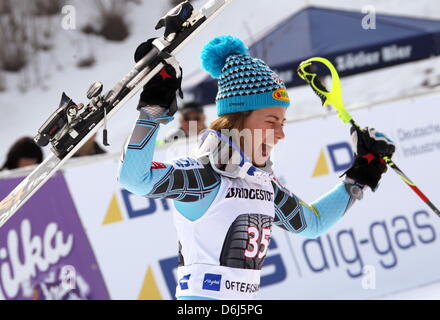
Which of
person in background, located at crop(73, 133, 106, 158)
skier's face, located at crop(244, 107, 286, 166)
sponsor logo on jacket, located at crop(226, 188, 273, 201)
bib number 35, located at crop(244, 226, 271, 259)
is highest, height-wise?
person in background, located at crop(73, 133, 106, 158)

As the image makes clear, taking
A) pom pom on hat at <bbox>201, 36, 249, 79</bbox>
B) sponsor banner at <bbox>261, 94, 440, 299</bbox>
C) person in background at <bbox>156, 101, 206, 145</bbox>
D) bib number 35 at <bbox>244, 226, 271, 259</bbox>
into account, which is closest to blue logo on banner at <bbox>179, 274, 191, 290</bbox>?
bib number 35 at <bbox>244, 226, 271, 259</bbox>

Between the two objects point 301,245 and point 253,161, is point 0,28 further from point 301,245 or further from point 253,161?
point 253,161

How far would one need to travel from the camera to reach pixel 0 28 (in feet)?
44.7

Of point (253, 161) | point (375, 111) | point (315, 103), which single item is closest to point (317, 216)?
point (253, 161)

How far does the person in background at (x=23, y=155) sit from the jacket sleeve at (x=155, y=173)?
3.56 m

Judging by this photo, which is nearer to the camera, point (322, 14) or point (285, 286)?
point (285, 286)

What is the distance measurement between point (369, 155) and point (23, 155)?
3.42 m

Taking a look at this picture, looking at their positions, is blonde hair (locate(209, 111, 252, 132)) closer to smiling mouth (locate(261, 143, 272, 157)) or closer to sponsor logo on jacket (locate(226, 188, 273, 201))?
smiling mouth (locate(261, 143, 272, 157))

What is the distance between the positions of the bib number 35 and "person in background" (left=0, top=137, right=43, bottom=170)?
354cm

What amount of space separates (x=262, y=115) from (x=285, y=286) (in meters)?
2.92

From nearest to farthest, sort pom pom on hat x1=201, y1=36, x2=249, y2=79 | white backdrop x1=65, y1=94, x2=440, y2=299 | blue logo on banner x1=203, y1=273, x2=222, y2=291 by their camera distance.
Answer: blue logo on banner x1=203, y1=273, x2=222, y2=291, pom pom on hat x1=201, y1=36, x2=249, y2=79, white backdrop x1=65, y1=94, x2=440, y2=299

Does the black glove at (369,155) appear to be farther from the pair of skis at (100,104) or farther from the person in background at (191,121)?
the person in background at (191,121)

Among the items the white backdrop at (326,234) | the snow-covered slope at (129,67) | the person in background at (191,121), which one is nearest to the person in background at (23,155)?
the white backdrop at (326,234)

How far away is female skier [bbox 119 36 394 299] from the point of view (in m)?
2.56
